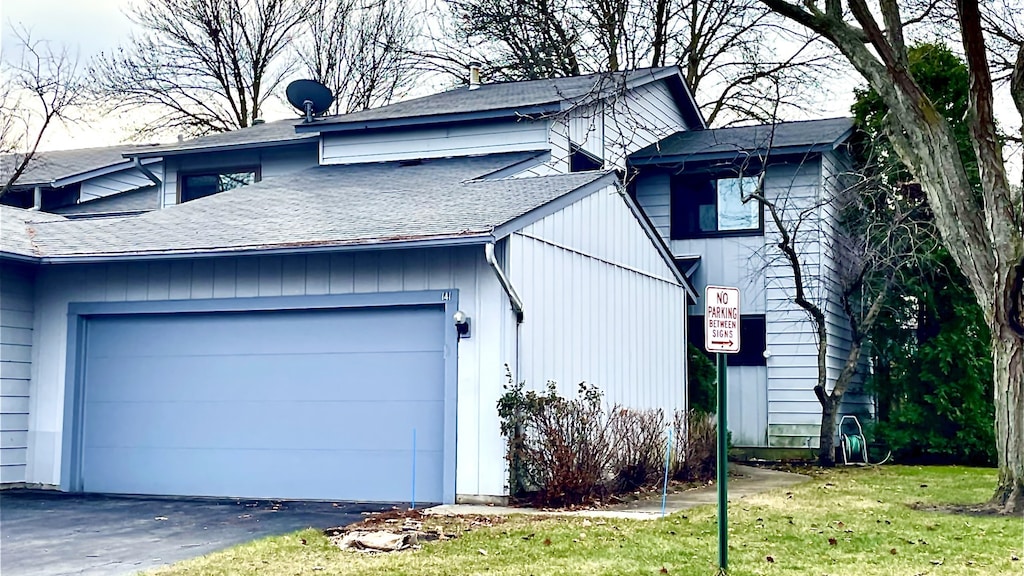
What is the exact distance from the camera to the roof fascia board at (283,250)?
11.8m

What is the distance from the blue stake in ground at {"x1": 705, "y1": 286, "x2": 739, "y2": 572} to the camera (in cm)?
742

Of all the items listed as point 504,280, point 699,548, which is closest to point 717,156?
point 504,280

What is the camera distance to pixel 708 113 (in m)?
29.0

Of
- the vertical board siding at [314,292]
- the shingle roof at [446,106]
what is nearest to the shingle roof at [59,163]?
the shingle roof at [446,106]

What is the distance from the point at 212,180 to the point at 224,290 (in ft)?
24.8

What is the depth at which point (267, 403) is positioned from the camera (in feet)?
44.1

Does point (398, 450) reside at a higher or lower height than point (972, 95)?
lower

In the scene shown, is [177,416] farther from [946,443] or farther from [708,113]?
[708,113]

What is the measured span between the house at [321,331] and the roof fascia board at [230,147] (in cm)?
344

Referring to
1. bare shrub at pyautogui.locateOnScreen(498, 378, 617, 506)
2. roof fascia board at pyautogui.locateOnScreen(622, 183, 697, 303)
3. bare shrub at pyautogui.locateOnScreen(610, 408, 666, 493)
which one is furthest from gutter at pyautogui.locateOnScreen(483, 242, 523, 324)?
roof fascia board at pyautogui.locateOnScreen(622, 183, 697, 303)

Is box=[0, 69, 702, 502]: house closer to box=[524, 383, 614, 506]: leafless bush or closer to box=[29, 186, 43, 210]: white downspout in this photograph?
box=[524, 383, 614, 506]: leafless bush

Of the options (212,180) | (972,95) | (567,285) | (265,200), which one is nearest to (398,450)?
(567,285)

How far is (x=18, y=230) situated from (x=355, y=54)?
20.5 meters

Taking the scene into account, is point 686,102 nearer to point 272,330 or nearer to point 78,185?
point 272,330
